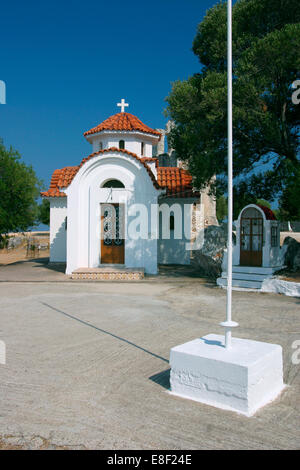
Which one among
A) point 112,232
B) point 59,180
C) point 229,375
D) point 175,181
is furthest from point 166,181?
point 229,375

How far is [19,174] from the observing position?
18.5m

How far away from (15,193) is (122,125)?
20.9 ft

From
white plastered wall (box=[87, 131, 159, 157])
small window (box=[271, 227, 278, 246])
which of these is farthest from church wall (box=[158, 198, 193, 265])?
small window (box=[271, 227, 278, 246])

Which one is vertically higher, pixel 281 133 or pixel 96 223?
pixel 281 133

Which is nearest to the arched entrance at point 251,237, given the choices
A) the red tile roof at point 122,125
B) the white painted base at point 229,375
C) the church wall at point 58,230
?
the red tile roof at point 122,125

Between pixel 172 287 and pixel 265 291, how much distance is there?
3.20 metres

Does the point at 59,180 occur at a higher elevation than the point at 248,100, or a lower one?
lower

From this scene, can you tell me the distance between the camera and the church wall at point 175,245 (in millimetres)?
20297

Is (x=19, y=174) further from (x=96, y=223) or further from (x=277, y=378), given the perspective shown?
(x=277, y=378)

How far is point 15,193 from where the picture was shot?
18.5m

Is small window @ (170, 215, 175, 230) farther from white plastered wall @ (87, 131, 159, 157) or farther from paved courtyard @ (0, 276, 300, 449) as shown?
paved courtyard @ (0, 276, 300, 449)

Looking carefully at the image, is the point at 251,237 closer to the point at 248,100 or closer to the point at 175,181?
the point at 248,100
